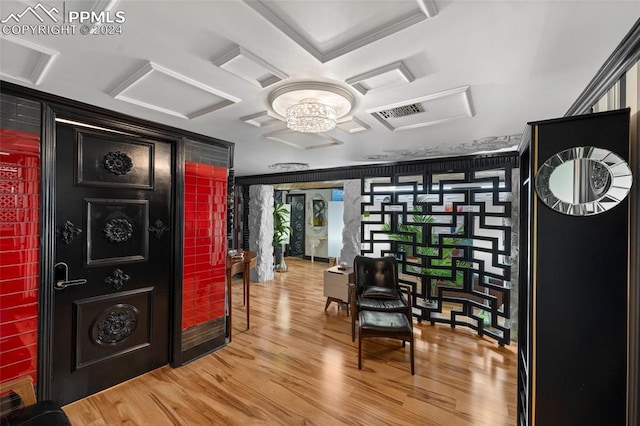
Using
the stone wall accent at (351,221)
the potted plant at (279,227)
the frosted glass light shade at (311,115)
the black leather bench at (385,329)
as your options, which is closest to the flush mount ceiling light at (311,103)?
the frosted glass light shade at (311,115)

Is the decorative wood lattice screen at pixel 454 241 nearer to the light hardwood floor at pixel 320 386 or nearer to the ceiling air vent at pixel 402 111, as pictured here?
the light hardwood floor at pixel 320 386

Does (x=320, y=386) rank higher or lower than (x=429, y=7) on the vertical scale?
lower

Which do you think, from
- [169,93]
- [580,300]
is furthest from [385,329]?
[169,93]

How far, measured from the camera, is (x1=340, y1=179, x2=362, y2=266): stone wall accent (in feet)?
15.8

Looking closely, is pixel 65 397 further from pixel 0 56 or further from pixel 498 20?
pixel 498 20

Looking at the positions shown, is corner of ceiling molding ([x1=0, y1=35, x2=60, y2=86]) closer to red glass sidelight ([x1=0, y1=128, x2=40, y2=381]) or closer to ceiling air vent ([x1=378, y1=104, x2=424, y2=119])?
red glass sidelight ([x1=0, y1=128, x2=40, y2=381])

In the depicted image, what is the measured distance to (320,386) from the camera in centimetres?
231

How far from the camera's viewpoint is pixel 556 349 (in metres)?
1.20

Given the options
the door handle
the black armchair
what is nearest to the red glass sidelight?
the door handle

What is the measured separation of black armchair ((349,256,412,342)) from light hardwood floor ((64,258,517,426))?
1.49ft

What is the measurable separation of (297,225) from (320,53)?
7.16 metres

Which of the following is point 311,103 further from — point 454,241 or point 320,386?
Result: point 454,241

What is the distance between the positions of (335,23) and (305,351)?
9.64 ft

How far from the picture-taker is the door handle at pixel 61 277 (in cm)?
194
